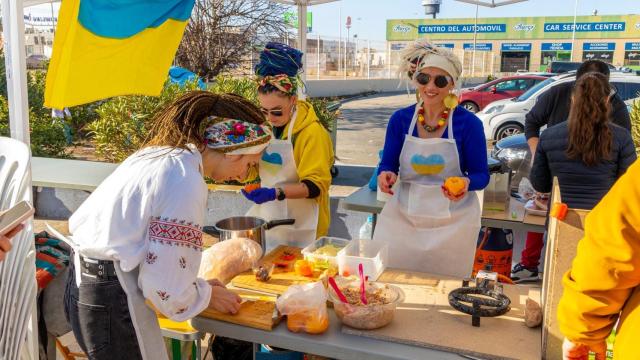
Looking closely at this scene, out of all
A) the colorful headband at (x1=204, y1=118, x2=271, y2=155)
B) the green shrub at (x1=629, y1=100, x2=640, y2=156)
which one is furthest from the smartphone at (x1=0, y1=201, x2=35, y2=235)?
the green shrub at (x1=629, y1=100, x2=640, y2=156)

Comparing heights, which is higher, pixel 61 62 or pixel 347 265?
pixel 61 62

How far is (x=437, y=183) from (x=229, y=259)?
117 cm

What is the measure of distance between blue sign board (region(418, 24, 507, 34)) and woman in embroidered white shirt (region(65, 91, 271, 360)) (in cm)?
4300

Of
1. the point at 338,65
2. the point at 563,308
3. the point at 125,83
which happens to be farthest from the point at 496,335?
the point at 338,65

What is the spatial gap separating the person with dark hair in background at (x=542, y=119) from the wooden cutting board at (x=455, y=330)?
2.39 metres

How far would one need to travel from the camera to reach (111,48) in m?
2.32

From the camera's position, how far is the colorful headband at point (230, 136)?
67.2 inches

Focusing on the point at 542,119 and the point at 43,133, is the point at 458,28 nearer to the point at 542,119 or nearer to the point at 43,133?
the point at 43,133

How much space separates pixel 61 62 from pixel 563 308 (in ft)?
6.45

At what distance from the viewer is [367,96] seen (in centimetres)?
2869

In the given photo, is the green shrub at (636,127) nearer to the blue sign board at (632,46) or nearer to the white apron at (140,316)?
the white apron at (140,316)

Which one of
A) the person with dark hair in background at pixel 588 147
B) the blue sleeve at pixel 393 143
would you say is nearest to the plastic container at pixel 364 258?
the blue sleeve at pixel 393 143

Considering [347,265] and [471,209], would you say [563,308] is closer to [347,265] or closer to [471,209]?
[347,265]

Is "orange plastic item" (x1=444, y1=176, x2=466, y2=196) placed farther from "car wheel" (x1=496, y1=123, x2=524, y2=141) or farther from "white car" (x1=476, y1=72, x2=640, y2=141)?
"car wheel" (x1=496, y1=123, x2=524, y2=141)
